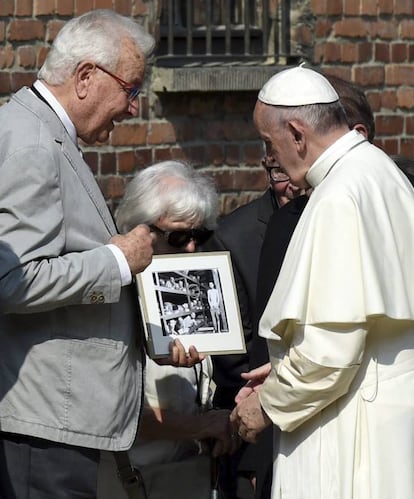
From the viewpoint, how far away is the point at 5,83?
6773 millimetres

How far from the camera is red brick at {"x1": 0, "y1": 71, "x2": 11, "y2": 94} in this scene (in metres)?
6.76

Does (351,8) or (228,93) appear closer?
(228,93)

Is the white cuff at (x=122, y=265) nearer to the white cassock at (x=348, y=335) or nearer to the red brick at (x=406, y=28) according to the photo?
the white cassock at (x=348, y=335)

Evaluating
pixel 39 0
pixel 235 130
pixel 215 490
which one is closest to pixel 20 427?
pixel 215 490

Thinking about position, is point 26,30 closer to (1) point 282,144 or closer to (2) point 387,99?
(2) point 387,99

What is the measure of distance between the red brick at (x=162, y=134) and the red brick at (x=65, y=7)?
76 cm

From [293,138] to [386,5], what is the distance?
4213 millimetres

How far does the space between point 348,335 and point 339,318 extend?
6 cm

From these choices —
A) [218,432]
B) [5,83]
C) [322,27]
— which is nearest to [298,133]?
[218,432]

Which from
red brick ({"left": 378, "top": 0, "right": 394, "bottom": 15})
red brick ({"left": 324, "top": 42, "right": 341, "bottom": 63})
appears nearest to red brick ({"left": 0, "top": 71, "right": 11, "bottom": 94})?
red brick ({"left": 324, "top": 42, "right": 341, "bottom": 63})

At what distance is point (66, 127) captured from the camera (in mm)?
4391

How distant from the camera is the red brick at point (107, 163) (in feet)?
23.6

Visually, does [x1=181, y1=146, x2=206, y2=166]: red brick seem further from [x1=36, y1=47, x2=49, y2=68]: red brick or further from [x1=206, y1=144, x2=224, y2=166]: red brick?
[x1=36, y1=47, x2=49, y2=68]: red brick

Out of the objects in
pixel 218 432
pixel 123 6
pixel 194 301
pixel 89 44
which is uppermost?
pixel 89 44
